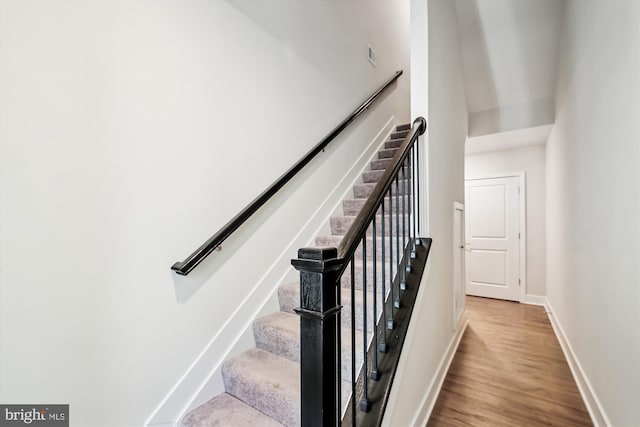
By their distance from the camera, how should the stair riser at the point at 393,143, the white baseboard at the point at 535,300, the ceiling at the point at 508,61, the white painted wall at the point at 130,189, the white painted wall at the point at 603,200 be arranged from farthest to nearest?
the white baseboard at the point at 535,300 → the stair riser at the point at 393,143 → the ceiling at the point at 508,61 → the white painted wall at the point at 603,200 → the white painted wall at the point at 130,189

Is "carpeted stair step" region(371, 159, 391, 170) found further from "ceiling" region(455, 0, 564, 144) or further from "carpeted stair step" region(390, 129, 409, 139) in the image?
"ceiling" region(455, 0, 564, 144)

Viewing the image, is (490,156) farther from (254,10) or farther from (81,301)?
(81,301)

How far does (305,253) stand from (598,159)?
6.90 feet

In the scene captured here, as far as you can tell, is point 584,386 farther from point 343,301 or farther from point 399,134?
point 399,134

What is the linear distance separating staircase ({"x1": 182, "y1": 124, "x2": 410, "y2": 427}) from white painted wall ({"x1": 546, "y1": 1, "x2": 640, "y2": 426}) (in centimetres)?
127

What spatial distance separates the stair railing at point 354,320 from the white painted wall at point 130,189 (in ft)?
2.72

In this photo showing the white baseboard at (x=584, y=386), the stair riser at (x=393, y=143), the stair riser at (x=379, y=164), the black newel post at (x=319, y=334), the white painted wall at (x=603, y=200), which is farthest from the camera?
the stair riser at (x=393, y=143)

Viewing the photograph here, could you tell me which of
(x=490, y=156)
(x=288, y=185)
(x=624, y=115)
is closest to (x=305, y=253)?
(x=288, y=185)

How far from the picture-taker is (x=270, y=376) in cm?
146

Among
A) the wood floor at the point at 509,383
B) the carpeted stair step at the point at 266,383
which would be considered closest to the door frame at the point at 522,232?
the wood floor at the point at 509,383

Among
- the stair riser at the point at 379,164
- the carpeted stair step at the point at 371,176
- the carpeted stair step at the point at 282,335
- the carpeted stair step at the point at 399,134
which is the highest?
the carpeted stair step at the point at 399,134

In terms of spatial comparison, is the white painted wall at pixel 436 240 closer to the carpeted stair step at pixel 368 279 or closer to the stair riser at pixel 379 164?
the carpeted stair step at pixel 368 279

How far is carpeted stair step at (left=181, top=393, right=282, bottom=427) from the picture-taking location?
1346mm

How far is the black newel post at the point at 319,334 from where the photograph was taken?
840 millimetres
